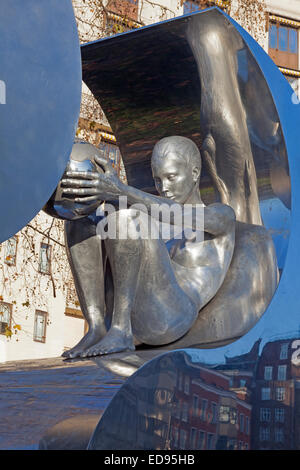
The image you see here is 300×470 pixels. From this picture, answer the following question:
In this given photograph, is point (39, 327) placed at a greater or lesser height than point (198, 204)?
lesser

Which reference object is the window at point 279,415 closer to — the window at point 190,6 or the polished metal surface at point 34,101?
the polished metal surface at point 34,101

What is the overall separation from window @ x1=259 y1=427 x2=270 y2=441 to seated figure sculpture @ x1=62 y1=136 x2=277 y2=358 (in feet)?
2.14

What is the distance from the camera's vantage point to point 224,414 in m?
3.91

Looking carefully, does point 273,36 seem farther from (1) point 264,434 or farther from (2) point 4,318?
(1) point 264,434

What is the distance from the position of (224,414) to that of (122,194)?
105cm

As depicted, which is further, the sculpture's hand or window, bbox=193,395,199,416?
the sculpture's hand

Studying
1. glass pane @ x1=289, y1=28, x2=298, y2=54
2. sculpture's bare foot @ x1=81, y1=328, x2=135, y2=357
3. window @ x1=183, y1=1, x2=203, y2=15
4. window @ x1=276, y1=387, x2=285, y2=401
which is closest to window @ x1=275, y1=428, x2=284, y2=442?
window @ x1=276, y1=387, x2=285, y2=401

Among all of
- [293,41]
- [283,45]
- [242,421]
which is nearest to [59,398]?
[242,421]

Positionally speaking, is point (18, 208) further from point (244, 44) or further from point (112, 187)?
point (244, 44)

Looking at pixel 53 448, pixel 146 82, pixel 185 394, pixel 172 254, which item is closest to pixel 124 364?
pixel 185 394

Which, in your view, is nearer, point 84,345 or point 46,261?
point 84,345

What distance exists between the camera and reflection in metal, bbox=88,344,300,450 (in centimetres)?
351

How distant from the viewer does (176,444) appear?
3621 millimetres

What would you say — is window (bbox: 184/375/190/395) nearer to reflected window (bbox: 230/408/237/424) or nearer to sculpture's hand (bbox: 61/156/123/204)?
reflected window (bbox: 230/408/237/424)
